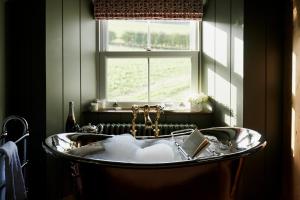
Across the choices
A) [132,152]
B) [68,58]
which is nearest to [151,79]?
A: [68,58]

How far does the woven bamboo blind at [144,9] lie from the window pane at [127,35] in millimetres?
124

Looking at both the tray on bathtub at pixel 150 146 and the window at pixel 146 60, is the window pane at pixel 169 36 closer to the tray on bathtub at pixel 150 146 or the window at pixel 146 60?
the window at pixel 146 60

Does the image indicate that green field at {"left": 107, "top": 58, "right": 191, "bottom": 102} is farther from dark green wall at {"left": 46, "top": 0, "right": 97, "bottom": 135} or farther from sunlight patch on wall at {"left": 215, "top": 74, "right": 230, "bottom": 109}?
sunlight patch on wall at {"left": 215, "top": 74, "right": 230, "bottom": 109}

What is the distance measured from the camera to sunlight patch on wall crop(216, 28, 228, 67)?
2.48m

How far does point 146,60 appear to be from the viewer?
2973mm

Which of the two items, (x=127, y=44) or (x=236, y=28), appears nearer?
(x=236, y=28)

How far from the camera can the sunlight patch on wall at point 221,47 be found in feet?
8.14

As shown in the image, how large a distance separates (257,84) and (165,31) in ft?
3.51

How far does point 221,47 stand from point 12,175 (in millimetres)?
1726

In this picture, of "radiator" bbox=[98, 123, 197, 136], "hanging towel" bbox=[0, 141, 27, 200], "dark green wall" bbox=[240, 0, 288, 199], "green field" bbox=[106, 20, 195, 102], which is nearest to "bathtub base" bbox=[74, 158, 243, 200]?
"hanging towel" bbox=[0, 141, 27, 200]

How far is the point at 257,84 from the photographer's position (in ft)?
7.30

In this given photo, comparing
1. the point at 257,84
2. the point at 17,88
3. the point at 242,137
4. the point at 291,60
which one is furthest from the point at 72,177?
the point at 291,60

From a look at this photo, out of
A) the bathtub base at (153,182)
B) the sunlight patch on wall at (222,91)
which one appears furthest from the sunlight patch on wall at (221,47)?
the bathtub base at (153,182)

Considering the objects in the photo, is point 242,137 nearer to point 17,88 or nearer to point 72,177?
point 72,177
